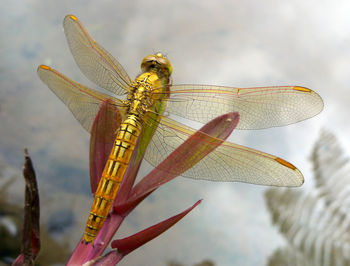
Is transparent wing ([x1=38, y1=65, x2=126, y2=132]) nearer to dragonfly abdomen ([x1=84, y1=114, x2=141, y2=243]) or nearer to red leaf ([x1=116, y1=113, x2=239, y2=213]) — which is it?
dragonfly abdomen ([x1=84, y1=114, x2=141, y2=243])

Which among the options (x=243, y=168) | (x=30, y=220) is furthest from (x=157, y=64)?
(x=30, y=220)

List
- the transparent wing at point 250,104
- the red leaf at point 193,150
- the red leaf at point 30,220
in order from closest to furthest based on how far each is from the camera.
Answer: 1. the red leaf at point 30,220
2. the red leaf at point 193,150
3. the transparent wing at point 250,104

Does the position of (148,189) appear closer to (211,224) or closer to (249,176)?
(249,176)

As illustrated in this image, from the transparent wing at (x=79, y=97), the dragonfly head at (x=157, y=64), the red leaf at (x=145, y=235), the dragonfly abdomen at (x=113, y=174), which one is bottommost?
the red leaf at (x=145, y=235)

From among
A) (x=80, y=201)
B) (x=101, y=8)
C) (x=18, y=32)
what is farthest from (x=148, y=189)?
(x=101, y=8)

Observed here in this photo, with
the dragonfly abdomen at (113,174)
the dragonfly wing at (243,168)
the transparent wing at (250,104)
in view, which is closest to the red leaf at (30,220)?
the dragonfly abdomen at (113,174)

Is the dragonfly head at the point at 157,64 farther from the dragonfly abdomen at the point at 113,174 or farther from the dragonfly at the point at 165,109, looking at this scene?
the dragonfly abdomen at the point at 113,174

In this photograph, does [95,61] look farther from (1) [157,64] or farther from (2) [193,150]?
(2) [193,150]

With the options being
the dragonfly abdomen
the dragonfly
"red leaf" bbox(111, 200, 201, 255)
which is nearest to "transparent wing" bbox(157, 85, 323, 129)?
the dragonfly
